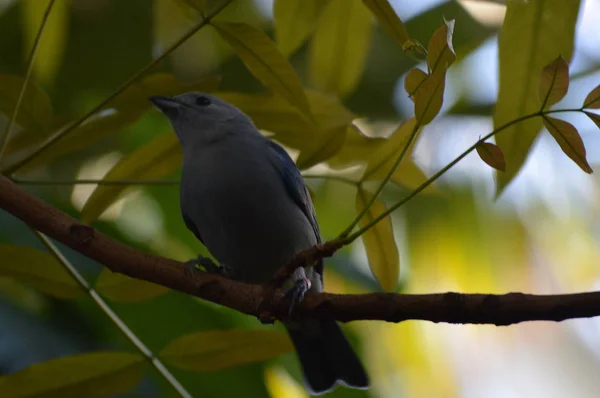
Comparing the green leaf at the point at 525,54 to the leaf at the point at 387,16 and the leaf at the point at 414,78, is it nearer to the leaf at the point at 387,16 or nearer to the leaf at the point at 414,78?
the leaf at the point at 387,16

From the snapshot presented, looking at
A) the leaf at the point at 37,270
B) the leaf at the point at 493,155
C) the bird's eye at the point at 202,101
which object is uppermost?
the bird's eye at the point at 202,101

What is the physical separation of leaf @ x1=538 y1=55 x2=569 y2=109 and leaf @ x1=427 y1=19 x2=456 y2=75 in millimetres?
260

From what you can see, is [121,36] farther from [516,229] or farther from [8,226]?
[516,229]

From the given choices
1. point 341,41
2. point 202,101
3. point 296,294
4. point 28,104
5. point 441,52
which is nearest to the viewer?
point 441,52

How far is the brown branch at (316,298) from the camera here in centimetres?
181

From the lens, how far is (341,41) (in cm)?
323

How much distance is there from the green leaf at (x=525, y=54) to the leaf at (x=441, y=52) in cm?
57

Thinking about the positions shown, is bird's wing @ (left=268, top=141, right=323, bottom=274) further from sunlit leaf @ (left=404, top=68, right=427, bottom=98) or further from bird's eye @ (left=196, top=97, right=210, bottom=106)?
sunlit leaf @ (left=404, top=68, right=427, bottom=98)

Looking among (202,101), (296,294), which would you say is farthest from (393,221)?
(296,294)

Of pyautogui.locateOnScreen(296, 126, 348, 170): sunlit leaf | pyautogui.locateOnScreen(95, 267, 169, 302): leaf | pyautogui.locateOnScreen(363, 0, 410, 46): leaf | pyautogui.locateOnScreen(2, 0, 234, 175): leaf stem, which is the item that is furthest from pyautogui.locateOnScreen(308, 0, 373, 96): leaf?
pyautogui.locateOnScreen(95, 267, 169, 302): leaf

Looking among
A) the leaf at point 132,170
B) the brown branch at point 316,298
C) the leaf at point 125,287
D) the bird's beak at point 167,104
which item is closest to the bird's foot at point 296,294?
the brown branch at point 316,298

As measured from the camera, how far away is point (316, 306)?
214 centimetres

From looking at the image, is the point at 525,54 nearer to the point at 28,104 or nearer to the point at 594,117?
the point at 594,117

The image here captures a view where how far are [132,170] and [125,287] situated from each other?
17.6 inches
